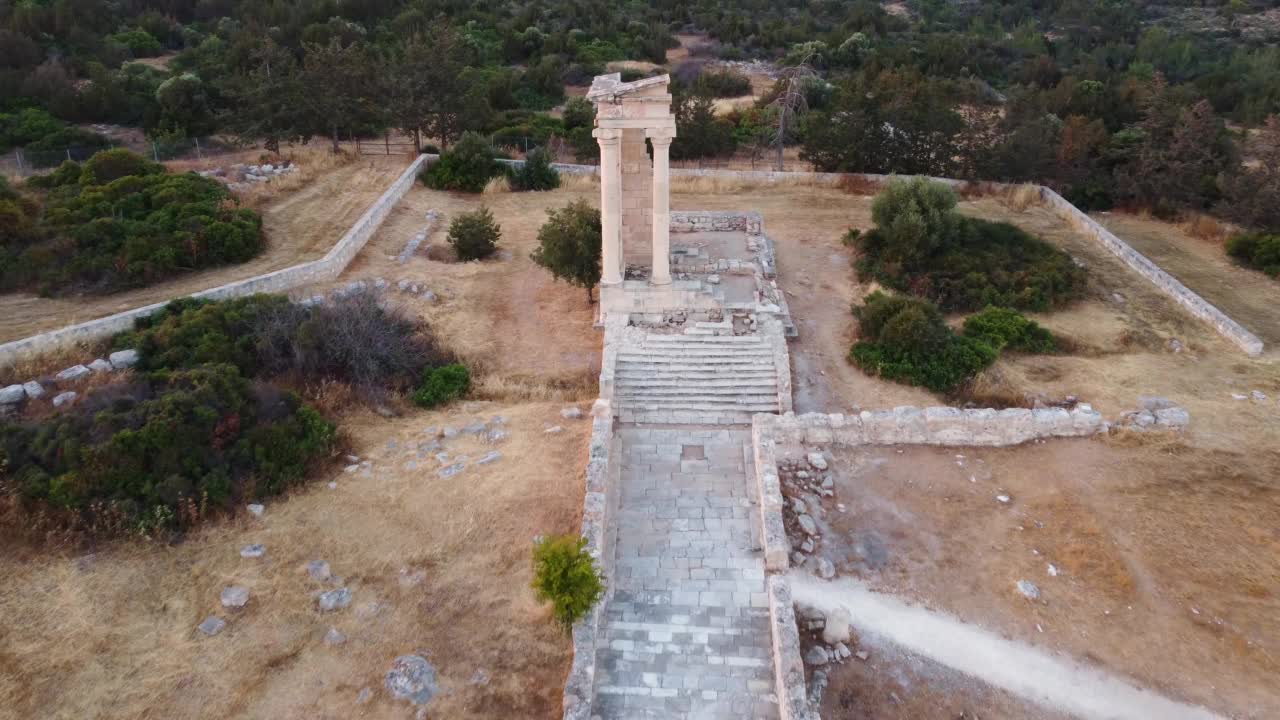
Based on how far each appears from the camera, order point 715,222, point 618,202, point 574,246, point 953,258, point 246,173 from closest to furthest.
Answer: point 618,202
point 574,246
point 953,258
point 715,222
point 246,173

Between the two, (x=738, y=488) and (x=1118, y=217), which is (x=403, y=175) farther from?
(x=1118, y=217)

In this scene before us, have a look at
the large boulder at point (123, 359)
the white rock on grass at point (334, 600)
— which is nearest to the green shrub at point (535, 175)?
the large boulder at point (123, 359)

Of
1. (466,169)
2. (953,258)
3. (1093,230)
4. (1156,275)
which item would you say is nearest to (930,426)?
(953,258)

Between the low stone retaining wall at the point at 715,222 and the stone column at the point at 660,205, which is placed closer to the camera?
the stone column at the point at 660,205

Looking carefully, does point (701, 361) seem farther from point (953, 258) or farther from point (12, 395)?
point (12, 395)

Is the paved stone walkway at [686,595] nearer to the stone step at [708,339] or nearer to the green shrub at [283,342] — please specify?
the stone step at [708,339]

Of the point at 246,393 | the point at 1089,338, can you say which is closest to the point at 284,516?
the point at 246,393

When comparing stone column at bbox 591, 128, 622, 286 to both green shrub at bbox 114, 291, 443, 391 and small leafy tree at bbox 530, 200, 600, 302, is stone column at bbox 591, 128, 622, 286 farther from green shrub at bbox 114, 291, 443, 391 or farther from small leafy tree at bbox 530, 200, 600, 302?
green shrub at bbox 114, 291, 443, 391

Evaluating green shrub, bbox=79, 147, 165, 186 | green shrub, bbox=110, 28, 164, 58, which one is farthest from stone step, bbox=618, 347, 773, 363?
green shrub, bbox=110, 28, 164, 58
